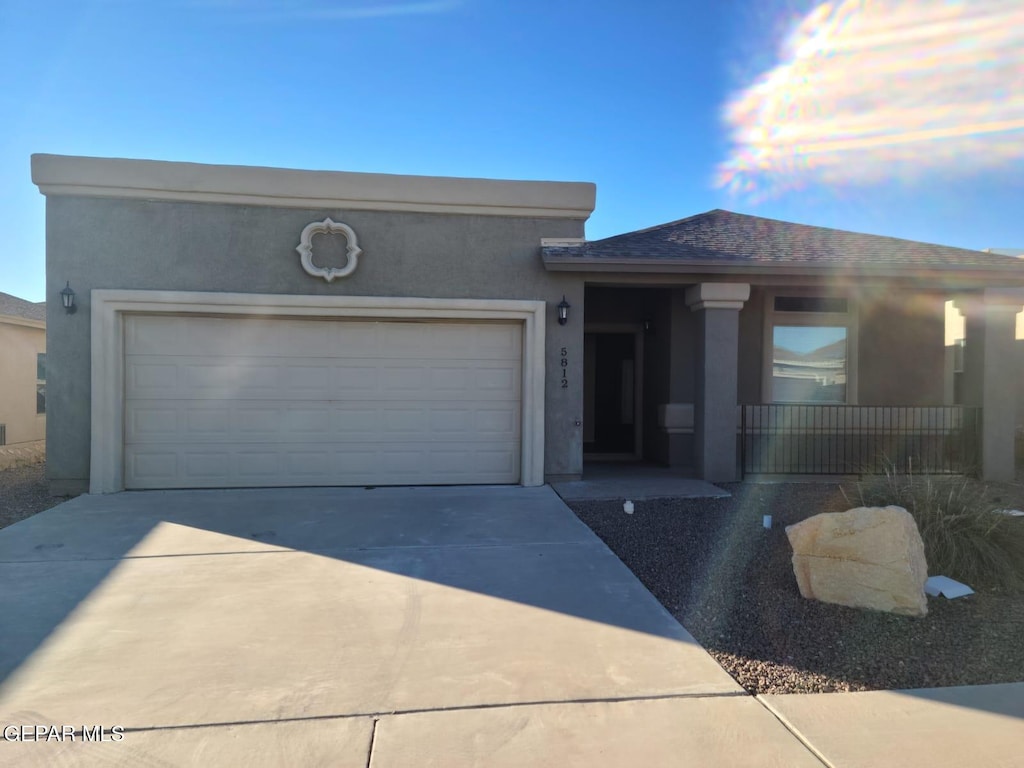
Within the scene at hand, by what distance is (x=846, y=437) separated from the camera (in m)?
10.5

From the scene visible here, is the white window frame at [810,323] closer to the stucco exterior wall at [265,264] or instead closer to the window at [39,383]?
the stucco exterior wall at [265,264]

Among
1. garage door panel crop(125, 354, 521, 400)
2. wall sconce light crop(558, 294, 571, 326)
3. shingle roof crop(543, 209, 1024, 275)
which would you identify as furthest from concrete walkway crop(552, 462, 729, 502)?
shingle roof crop(543, 209, 1024, 275)

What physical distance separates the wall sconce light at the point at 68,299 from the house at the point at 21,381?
6.41 meters

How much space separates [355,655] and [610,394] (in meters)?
9.19

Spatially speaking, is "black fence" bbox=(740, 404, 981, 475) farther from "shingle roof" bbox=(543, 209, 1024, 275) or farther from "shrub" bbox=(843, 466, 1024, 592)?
"shrub" bbox=(843, 466, 1024, 592)

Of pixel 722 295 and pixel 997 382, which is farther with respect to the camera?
pixel 997 382

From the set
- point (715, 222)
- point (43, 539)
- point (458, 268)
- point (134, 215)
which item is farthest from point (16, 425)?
point (715, 222)

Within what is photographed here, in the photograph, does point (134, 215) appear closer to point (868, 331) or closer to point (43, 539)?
point (43, 539)

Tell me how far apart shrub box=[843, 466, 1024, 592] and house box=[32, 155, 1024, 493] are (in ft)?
12.2

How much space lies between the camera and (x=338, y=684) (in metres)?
3.42

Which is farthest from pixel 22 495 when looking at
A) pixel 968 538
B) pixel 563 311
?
pixel 968 538

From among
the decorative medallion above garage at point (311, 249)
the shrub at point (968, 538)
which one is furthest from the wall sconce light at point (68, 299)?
the shrub at point (968, 538)

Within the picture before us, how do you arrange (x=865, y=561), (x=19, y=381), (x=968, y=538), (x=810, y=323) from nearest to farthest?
(x=865, y=561)
(x=968, y=538)
(x=810, y=323)
(x=19, y=381)

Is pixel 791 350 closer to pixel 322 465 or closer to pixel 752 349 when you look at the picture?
pixel 752 349
